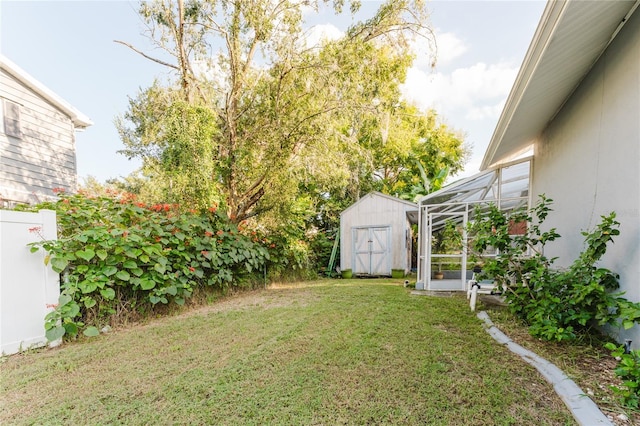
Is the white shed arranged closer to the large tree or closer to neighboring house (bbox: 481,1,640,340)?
the large tree

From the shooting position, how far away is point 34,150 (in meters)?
6.66

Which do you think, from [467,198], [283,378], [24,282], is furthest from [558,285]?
[24,282]

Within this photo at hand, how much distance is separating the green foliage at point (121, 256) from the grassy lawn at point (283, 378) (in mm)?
412

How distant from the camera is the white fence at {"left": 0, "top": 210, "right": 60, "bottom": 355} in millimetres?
2732

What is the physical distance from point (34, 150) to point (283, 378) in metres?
8.25

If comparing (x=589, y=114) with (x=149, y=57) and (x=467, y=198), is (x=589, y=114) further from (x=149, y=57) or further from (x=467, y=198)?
(x=149, y=57)

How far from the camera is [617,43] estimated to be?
112 inches

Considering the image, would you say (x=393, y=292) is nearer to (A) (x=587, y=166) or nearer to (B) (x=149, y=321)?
(A) (x=587, y=166)

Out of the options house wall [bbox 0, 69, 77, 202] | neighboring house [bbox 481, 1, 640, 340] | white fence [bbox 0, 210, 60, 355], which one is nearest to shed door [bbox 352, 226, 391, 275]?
neighboring house [bbox 481, 1, 640, 340]

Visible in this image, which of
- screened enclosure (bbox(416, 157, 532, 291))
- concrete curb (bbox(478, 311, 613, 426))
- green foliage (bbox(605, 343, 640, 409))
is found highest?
screened enclosure (bbox(416, 157, 532, 291))

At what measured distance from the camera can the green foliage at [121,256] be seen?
311 centimetres

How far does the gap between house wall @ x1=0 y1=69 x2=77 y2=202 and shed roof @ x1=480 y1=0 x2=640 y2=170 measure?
8999mm

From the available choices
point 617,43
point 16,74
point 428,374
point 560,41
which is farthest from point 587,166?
point 16,74

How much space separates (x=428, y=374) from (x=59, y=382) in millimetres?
2951
